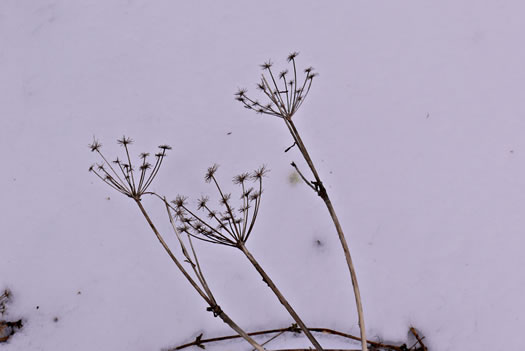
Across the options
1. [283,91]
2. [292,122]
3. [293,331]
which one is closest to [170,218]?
[292,122]

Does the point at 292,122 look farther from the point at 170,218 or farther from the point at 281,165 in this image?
the point at 170,218

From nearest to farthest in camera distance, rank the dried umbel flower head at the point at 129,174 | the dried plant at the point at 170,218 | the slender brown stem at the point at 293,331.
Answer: the dried plant at the point at 170,218 < the dried umbel flower head at the point at 129,174 < the slender brown stem at the point at 293,331

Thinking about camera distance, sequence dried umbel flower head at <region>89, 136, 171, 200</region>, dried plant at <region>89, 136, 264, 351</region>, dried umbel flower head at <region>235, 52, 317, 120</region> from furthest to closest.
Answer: dried umbel flower head at <region>235, 52, 317, 120</region>, dried umbel flower head at <region>89, 136, 171, 200</region>, dried plant at <region>89, 136, 264, 351</region>

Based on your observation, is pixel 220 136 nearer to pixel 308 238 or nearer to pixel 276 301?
pixel 308 238

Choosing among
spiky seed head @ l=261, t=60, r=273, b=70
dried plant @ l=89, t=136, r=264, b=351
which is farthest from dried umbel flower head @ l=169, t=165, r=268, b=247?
spiky seed head @ l=261, t=60, r=273, b=70

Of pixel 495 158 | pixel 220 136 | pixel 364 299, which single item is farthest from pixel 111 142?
pixel 495 158

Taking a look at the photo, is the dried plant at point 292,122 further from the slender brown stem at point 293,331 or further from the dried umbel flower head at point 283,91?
the slender brown stem at point 293,331

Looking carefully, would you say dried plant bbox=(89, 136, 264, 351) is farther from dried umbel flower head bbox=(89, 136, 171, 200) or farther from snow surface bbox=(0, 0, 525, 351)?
snow surface bbox=(0, 0, 525, 351)

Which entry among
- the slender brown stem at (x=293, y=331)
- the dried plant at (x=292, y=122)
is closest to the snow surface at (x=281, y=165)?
the slender brown stem at (x=293, y=331)
